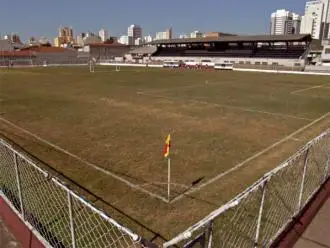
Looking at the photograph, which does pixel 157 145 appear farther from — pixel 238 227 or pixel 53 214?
pixel 238 227

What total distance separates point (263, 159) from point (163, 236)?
5.45 meters

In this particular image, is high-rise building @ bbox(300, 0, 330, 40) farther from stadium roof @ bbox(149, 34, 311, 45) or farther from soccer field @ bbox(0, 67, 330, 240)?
soccer field @ bbox(0, 67, 330, 240)

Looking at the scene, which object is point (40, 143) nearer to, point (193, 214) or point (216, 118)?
point (193, 214)

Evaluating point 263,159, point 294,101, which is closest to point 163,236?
point 263,159

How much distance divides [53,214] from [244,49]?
83.8 meters

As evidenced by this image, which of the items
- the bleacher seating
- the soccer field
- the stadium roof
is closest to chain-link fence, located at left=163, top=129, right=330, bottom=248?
the soccer field

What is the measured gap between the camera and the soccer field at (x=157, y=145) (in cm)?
654

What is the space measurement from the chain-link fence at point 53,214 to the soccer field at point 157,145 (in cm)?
44

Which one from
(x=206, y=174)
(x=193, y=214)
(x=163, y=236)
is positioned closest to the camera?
(x=163, y=236)

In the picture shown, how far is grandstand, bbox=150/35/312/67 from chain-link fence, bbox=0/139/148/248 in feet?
221

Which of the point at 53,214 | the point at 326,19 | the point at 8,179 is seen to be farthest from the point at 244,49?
the point at 326,19

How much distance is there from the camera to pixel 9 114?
1598 cm

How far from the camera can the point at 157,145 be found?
10.6 metres

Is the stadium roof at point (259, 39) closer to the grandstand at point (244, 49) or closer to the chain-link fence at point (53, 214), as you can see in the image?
the grandstand at point (244, 49)
